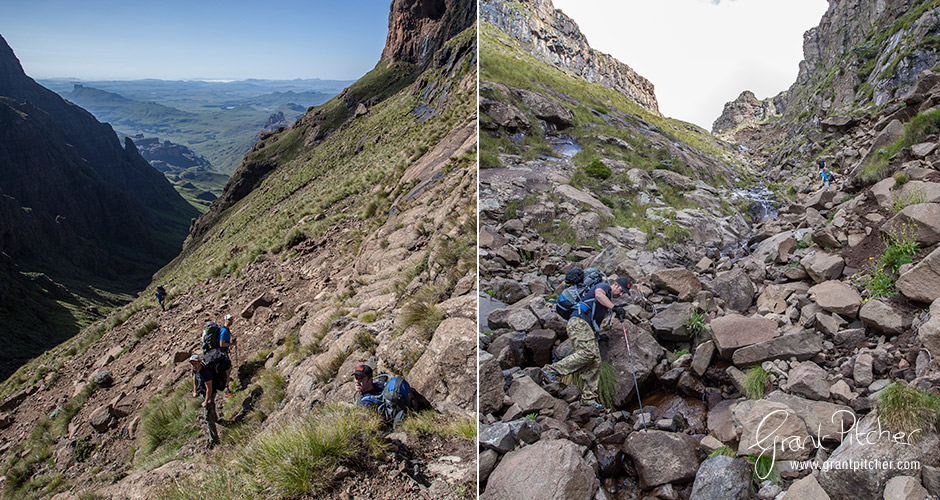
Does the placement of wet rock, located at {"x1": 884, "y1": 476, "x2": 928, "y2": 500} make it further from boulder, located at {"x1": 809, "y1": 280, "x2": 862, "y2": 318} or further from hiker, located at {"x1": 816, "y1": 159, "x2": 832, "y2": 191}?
hiker, located at {"x1": 816, "y1": 159, "x2": 832, "y2": 191}

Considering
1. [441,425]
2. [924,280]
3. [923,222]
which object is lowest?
[441,425]

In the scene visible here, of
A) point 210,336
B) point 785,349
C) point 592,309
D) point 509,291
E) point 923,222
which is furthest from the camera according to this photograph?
point 210,336

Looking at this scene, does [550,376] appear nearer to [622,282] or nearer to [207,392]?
[622,282]

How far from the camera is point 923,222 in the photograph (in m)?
4.50

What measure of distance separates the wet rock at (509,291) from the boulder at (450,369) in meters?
1.65

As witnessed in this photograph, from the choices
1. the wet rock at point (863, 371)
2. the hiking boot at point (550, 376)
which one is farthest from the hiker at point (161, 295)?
the wet rock at point (863, 371)

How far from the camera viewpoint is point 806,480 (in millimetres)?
2686

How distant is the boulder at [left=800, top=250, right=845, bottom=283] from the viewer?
17.8ft

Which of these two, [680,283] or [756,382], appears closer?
[756,382]

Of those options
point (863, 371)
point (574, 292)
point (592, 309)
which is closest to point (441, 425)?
point (592, 309)

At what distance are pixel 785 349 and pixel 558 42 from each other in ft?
260

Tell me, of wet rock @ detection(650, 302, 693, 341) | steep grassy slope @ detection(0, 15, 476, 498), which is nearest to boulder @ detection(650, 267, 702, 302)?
wet rock @ detection(650, 302, 693, 341)

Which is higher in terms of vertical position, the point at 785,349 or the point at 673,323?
the point at 785,349

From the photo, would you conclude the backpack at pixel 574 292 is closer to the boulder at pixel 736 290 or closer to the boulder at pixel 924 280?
the boulder at pixel 736 290
